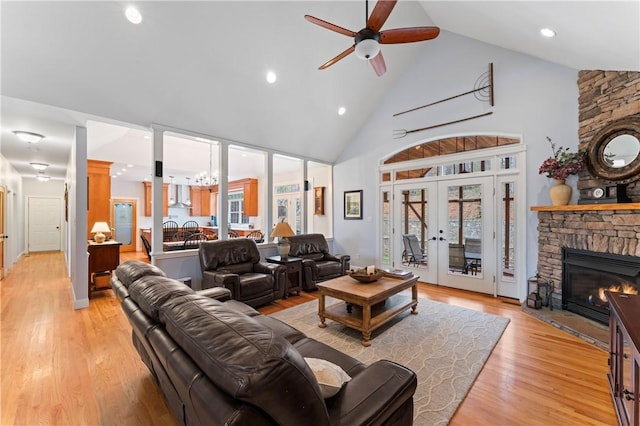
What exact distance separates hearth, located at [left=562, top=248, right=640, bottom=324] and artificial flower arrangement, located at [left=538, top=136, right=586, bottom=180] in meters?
1.01

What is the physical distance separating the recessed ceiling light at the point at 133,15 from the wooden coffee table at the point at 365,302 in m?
3.56

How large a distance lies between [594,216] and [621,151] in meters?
0.80

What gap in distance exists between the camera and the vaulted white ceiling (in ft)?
8.96

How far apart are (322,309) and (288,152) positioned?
3.86 m

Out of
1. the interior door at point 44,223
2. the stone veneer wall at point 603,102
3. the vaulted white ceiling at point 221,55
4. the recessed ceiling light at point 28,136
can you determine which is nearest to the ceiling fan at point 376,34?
the vaulted white ceiling at point 221,55

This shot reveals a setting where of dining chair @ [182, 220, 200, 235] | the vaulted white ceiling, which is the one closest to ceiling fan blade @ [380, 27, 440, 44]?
the vaulted white ceiling

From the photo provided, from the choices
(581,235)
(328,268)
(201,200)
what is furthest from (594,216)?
(201,200)

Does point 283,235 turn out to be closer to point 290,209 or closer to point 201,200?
point 290,209

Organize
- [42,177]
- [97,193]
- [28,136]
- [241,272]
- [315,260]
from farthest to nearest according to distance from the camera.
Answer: [42,177] → [97,193] → [315,260] → [28,136] → [241,272]

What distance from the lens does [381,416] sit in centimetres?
115

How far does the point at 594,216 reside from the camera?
3363mm

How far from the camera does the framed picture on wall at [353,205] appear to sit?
657cm

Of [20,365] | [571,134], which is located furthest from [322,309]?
[571,134]

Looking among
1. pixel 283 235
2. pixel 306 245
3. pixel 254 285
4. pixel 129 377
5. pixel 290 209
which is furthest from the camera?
pixel 290 209
